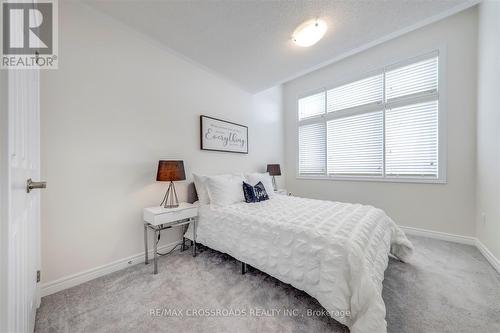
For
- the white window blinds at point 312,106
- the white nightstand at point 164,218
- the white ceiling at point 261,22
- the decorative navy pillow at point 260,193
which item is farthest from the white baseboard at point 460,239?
the white nightstand at point 164,218

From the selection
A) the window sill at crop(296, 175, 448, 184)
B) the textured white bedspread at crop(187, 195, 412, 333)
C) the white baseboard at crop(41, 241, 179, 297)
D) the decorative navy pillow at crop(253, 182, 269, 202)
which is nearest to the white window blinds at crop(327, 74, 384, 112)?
the window sill at crop(296, 175, 448, 184)

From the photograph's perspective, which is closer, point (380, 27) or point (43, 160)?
point (43, 160)

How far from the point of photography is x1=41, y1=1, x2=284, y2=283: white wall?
1617 millimetres

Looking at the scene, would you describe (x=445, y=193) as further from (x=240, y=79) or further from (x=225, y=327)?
(x=240, y=79)

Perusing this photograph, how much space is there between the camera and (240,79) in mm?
3119

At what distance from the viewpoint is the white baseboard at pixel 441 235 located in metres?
2.46

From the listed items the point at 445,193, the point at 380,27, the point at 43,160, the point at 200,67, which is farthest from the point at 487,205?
the point at 43,160

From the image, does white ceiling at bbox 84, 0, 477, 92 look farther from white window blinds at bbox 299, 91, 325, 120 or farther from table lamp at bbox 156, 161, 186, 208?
table lamp at bbox 156, 161, 186, 208

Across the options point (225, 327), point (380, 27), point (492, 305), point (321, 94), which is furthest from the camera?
point (321, 94)

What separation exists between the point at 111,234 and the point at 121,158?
81cm

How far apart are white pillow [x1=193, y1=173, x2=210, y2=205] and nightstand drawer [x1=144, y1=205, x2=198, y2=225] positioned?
24cm

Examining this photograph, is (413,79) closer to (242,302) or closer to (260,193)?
(260,193)

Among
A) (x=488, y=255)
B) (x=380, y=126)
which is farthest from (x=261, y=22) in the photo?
(x=488, y=255)

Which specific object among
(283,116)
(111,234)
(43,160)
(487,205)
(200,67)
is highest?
(200,67)
